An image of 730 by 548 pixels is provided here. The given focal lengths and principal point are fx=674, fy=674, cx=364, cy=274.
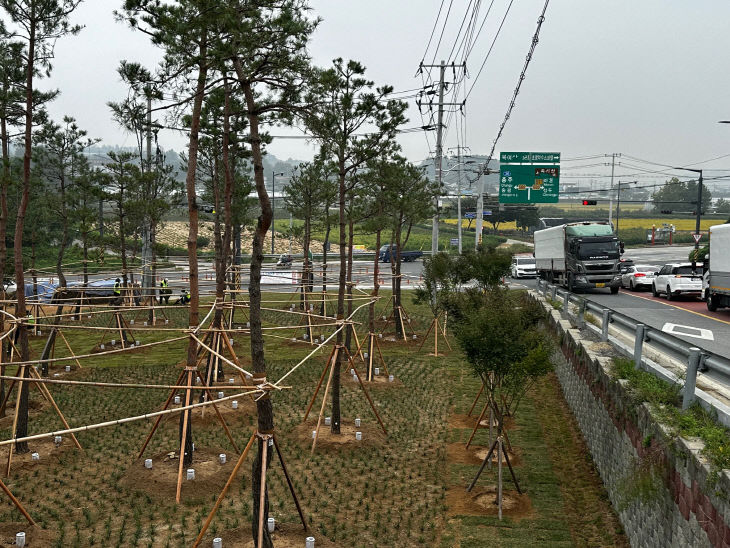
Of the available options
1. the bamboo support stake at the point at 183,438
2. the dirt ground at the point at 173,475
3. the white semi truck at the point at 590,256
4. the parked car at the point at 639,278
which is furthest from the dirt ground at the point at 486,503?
the parked car at the point at 639,278

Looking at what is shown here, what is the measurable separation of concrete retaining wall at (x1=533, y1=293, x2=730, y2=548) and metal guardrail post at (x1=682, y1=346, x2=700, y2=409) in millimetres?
474

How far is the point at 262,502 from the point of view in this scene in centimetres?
965

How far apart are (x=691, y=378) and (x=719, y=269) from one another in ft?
61.8

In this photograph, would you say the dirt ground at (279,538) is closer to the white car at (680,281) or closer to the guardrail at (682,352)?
the guardrail at (682,352)

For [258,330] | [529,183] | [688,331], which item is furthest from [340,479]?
[529,183]

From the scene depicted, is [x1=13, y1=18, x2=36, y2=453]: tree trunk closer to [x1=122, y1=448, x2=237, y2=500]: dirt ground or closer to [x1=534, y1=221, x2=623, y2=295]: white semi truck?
[x1=122, y1=448, x2=237, y2=500]: dirt ground

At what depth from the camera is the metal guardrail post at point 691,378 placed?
8187mm

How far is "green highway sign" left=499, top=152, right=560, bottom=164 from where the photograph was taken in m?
41.4

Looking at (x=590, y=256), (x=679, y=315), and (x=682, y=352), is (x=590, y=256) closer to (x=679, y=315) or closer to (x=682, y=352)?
(x=679, y=315)

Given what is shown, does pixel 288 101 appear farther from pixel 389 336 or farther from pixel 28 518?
pixel 389 336

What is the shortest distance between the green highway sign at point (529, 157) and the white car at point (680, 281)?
1085 centimetres

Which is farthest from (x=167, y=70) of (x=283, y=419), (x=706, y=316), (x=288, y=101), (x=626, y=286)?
(x=626, y=286)

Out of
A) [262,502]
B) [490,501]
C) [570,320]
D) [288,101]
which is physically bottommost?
[490,501]

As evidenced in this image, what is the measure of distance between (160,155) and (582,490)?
1098 inches
